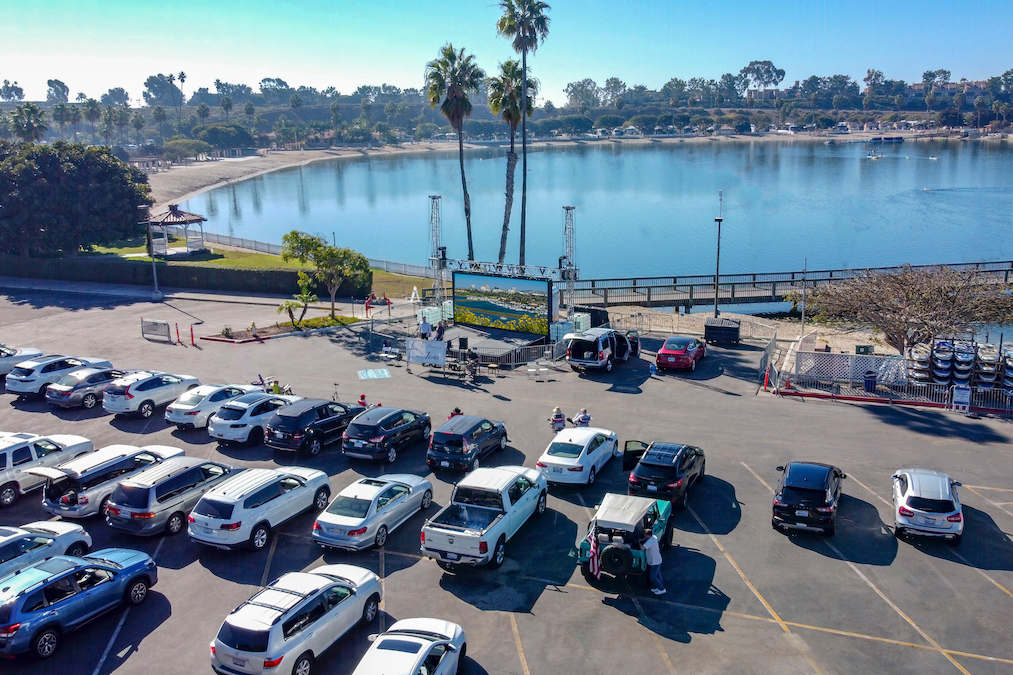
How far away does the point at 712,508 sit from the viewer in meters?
18.6

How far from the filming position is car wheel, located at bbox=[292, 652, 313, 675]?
465 inches

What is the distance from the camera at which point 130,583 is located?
47.1 ft

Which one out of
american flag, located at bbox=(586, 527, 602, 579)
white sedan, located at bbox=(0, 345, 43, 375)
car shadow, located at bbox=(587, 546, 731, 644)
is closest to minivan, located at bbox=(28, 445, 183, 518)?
american flag, located at bbox=(586, 527, 602, 579)

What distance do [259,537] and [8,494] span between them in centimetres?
833

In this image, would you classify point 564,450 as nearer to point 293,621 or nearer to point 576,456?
point 576,456

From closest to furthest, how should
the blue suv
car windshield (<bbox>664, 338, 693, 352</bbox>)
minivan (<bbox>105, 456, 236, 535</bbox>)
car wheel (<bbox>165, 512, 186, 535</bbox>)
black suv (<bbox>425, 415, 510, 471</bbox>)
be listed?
the blue suv < minivan (<bbox>105, 456, 236, 535</bbox>) < car wheel (<bbox>165, 512, 186, 535</bbox>) < black suv (<bbox>425, 415, 510, 471</bbox>) < car windshield (<bbox>664, 338, 693, 352</bbox>)

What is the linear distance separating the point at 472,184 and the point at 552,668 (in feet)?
547

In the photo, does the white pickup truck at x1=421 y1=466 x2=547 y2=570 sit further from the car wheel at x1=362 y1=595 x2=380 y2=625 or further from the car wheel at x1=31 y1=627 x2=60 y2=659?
the car wheel at x1=31 y1=627 x2=60 y2=659

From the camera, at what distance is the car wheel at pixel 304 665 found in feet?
38.8

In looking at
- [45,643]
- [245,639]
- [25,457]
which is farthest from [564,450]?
[25,457]

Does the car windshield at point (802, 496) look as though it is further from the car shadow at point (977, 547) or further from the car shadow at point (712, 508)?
the car shadow at point (977, 547)

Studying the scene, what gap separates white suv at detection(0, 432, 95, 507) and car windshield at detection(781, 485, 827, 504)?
19536 millimetres

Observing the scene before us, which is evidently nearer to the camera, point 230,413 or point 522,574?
point 522,574

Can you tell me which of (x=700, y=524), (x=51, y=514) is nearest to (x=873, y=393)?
(x=700, y=524)
